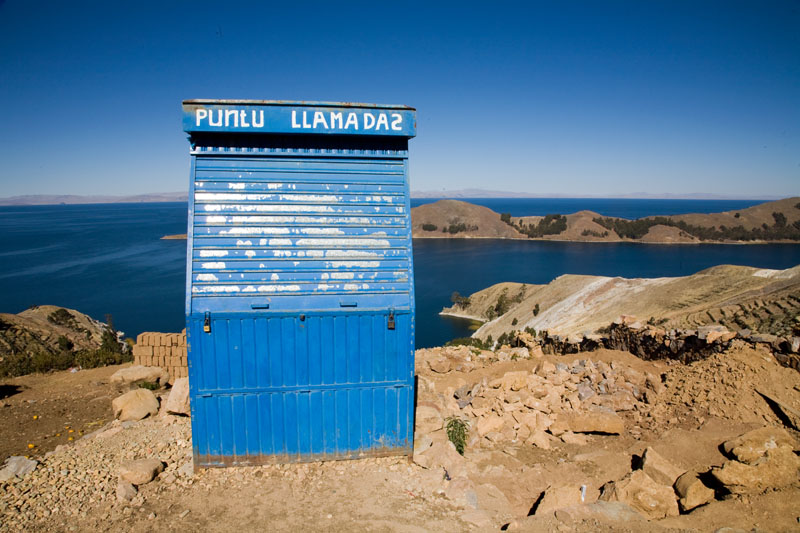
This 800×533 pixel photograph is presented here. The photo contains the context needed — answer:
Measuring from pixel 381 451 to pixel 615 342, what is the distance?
321 inches

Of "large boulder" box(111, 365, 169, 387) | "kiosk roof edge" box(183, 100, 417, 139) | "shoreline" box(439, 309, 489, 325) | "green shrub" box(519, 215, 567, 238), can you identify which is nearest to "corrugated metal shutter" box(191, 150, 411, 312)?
"kiosk roof edge" box(183, 100, 417, 139)

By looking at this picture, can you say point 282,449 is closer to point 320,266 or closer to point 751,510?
point 320,266

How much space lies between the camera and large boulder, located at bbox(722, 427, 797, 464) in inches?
245

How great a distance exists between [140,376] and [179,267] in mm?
75654

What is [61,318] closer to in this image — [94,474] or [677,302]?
[94,474]

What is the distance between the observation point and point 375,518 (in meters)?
6.02

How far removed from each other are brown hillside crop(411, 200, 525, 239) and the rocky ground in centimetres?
12089

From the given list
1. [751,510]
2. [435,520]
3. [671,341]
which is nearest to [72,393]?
[435,520]

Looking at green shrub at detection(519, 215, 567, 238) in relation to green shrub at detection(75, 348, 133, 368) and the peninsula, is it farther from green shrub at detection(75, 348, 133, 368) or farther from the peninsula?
green shrub at detection(75, 348, 133, 368)

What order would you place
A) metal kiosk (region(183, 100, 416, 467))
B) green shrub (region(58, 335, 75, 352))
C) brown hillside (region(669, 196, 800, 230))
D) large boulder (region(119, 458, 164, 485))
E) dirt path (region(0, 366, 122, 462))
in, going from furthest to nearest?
1. brown hillside (region(669, 196, 800, 230))
2. green shrub (region(58, 335, 75, 352))
3. dirt path (region(0, 366, 122, 462))
4. metal kiosk (region(183, 100, 416, 467))
5. large boulder (region(119, 458, 164, 485))

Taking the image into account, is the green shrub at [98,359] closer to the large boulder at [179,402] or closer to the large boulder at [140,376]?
the large boulder at [140,376]

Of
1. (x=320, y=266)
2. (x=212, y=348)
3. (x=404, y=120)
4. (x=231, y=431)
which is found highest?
(x=404, y=120)

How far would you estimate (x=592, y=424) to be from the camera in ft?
27.4

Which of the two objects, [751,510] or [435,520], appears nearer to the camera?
[751,510]
